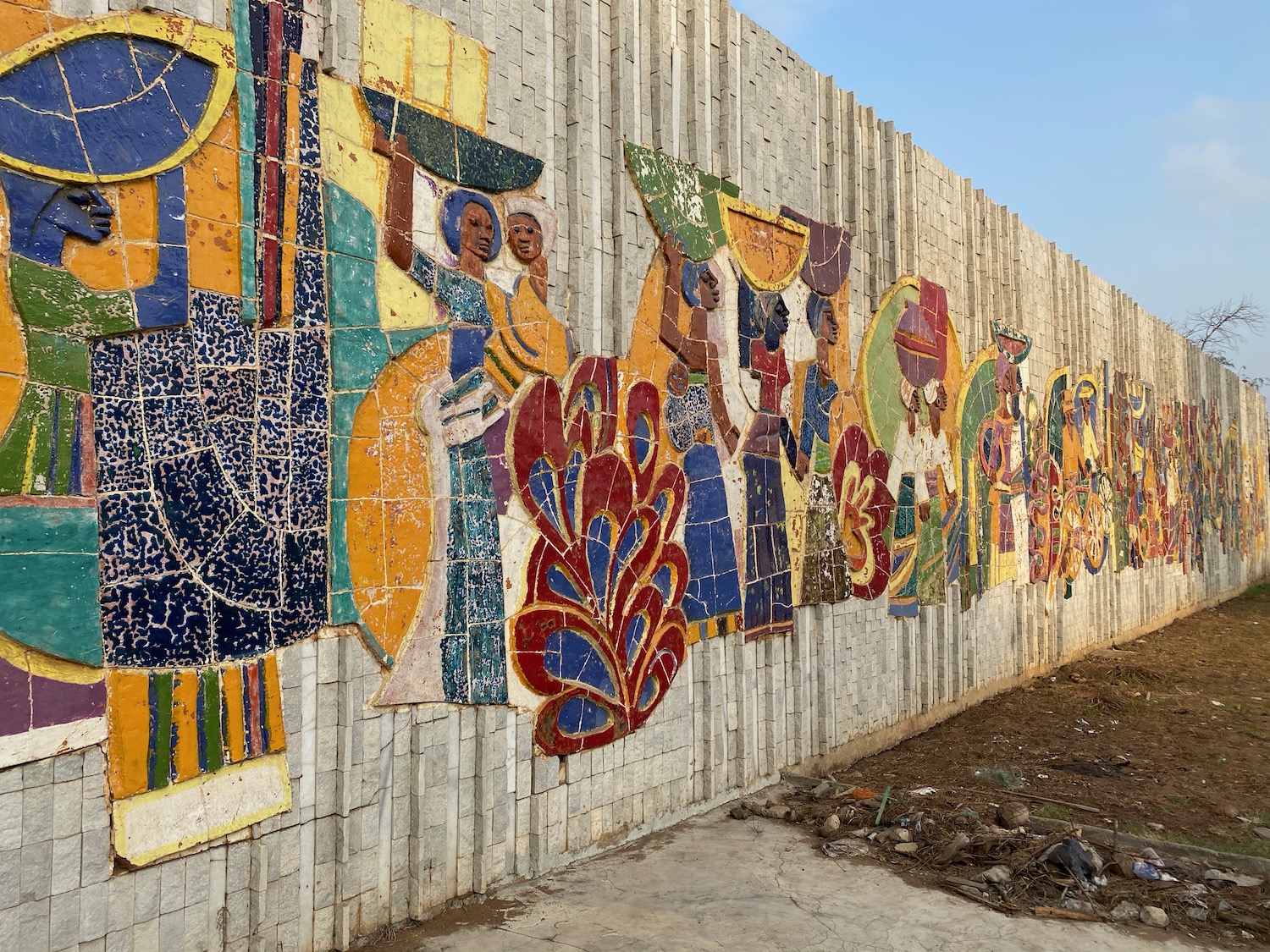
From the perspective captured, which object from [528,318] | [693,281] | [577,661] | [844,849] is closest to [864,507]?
[693,281]

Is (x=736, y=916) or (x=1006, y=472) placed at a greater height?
(x=1006, y=472)

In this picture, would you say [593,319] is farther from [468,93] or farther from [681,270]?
[468,93]

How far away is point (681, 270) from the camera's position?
5.92 m

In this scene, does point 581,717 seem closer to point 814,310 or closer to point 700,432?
point 700,432

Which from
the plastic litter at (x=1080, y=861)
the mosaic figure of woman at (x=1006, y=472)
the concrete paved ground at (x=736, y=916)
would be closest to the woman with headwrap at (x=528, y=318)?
the concrete paved ground at (x=736, y=916)

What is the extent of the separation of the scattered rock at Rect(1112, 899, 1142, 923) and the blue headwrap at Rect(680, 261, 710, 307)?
402 centimetres

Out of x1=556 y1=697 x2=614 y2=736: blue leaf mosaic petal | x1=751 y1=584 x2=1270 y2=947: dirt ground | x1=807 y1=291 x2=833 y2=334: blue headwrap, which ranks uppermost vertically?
x1=807 y1=291 x2=833 y2=334: blue headwrap

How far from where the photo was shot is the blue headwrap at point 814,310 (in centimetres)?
721

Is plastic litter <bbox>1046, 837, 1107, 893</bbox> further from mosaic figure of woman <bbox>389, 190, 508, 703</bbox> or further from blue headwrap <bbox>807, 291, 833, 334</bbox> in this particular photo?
blue headwrap <bbox>807, 291, 833, 334</bbox>

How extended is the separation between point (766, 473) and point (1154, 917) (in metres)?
3.39

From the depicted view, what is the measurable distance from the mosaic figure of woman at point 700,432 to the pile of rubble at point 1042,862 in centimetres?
139

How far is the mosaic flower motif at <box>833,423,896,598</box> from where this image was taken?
299 inches

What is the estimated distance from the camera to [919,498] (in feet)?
28.4

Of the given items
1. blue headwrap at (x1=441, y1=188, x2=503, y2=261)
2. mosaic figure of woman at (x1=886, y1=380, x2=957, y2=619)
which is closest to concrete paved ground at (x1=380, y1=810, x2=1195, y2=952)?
blue headwrap at (x1=441, y1=188, x2=503, y2=261)
